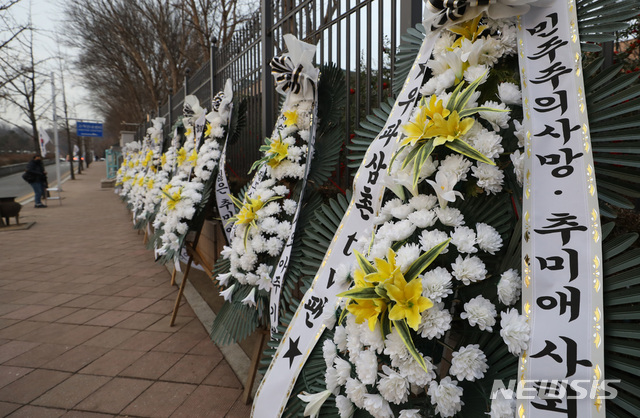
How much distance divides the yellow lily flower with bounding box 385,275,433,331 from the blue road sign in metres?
28.6

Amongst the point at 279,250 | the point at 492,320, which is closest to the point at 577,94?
the point at 492,320

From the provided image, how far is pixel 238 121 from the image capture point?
355 centimetres

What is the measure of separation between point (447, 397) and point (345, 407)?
30 centimetres

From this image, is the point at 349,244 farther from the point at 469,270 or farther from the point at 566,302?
the point at 566,302

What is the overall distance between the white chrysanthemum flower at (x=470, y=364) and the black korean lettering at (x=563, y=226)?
329 millimetres

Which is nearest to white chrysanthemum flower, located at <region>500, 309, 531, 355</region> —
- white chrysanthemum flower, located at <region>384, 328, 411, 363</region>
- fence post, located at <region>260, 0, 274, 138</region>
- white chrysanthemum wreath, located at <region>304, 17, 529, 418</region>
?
white chrysanthemum wreath, located at <region>304, 17, 529, 418</region>

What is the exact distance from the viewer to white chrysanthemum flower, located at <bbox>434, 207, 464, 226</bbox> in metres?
1.15

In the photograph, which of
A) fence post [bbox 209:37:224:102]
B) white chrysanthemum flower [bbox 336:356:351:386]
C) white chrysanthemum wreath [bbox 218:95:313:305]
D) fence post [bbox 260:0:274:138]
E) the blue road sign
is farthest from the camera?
the blue road sign

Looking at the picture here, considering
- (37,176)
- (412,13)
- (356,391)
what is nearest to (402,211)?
(356,391)

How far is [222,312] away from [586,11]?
2212 millimetres

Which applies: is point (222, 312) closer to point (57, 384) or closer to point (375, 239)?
point (57, 384)

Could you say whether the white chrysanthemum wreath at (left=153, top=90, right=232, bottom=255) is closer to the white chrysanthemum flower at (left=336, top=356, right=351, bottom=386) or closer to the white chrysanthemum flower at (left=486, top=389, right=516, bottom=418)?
the white chrysanthemum flower at (left=336, top=356, right=351, bottom=386)

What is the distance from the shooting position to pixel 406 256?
109 centimetres

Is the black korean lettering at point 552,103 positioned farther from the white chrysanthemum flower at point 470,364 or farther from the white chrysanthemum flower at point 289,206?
the white chrysanthemum flower at point 289,206
